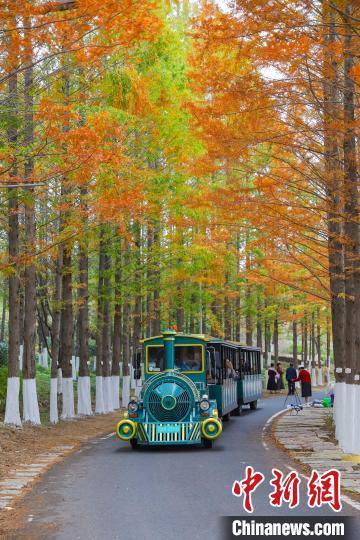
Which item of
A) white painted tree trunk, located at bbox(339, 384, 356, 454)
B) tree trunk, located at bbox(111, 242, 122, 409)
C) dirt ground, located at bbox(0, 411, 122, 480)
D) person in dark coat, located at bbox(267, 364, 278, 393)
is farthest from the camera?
person in dark coat, located at bbox(267, 364, 278, 393)

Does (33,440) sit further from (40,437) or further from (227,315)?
(227,315)

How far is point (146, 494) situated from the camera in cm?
1100

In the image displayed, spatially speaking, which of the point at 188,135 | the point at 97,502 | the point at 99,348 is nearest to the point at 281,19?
the point at 97,502

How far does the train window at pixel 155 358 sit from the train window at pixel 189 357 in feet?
1.35

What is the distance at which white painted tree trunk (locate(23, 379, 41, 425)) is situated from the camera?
69.7ft

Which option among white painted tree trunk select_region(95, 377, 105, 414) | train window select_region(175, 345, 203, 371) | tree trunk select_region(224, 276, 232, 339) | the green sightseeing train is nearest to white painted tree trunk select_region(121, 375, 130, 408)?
white painted tree trunk select_region(95, 377, 105, 414)

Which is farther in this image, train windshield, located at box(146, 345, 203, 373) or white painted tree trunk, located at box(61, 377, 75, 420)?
white painted tree trunk, located at box(61, 377, 75, 420)

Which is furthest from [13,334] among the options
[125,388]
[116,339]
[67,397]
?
[125,388]

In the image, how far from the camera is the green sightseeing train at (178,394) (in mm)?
16609

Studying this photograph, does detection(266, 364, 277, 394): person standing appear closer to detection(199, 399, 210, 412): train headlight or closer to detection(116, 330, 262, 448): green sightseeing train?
detection(116, 330, 262, 448): green sightseeing train

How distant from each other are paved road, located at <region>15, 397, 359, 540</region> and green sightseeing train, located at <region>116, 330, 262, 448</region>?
416 millimetres

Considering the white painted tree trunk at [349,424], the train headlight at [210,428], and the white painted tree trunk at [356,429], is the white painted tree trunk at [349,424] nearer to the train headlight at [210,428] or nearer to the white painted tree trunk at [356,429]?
the white painted tree trunk at [356,429]

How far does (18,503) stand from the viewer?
1059 cm

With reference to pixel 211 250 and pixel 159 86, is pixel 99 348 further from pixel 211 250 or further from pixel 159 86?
pixel 159 86
